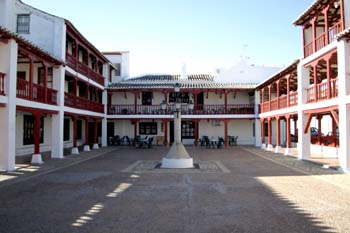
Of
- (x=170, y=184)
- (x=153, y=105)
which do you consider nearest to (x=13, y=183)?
(x=170, y=184)

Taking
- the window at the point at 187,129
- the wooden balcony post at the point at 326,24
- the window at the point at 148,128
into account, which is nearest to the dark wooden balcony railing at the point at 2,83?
the wooden balcony post at the point at 326,24

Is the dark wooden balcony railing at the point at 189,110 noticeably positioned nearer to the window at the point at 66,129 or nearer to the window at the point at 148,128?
the window at the point at 148,128

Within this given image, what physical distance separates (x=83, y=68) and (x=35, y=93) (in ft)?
21.7

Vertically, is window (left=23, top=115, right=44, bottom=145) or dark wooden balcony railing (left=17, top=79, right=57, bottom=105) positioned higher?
dark wooden balcony railing (left=17, top=79, right=57, bottom=105)

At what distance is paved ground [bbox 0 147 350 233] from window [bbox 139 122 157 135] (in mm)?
16607

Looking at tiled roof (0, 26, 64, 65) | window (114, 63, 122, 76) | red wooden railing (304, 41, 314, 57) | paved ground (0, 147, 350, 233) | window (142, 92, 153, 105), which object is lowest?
paved ground (0, 147, 350, 233)

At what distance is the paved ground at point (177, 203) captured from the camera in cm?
563

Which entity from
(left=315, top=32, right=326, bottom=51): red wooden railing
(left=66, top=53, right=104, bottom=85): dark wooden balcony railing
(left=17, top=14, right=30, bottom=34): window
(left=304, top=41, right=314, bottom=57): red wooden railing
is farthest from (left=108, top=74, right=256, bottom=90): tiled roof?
(left=315, top=32, right=326, bottom=51): red wooden railing

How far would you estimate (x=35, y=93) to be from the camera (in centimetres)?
1509

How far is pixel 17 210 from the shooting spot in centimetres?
665

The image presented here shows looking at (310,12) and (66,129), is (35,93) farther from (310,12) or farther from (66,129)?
(310,12)

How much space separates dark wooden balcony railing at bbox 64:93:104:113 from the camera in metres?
18.7

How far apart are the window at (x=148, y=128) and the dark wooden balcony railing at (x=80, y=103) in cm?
413

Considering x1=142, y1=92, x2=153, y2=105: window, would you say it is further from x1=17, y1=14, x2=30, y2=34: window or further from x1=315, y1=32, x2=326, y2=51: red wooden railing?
x1=315, y1=32, x2=326, y2=51: red wooden railing
